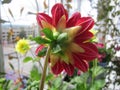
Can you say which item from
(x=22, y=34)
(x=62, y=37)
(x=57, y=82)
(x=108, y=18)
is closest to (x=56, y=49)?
(x=62, y=37)

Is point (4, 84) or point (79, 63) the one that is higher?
point (79, 63)

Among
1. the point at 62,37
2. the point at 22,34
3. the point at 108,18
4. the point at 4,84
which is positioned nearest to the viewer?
the point at 62,37

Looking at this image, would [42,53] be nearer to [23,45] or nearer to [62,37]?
[62,37]

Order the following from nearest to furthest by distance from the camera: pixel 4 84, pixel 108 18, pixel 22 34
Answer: pixel 4 84
pixel 22 34
pixel 108 18

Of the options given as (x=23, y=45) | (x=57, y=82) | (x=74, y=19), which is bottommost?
(x=57, y=82)

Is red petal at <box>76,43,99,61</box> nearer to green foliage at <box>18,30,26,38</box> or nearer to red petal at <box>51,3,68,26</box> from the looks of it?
red petal at <box>51,3,68,26</box>

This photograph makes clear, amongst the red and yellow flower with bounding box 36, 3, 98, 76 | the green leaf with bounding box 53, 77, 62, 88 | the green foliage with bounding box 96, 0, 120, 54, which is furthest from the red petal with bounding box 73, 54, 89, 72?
the green foliage with bounding box 96, 0, 120, 54

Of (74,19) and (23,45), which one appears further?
(23,45)

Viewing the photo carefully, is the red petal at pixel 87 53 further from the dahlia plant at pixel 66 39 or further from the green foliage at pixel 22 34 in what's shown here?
the green foliage at pixel 22 34

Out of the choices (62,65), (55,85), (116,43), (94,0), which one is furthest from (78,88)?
(94,0)

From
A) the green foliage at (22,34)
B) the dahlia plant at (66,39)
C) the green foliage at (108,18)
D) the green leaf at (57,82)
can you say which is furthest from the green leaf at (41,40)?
the green foliage at (108,18)

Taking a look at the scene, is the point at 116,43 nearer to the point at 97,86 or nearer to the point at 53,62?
the point at 97,86
